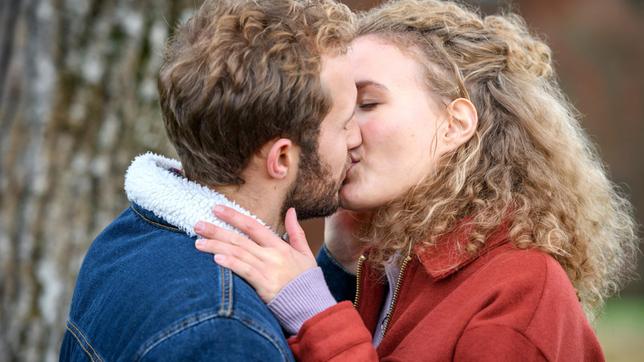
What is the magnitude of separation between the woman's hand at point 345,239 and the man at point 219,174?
718 millimetres

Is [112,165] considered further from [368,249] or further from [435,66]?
[435,66]

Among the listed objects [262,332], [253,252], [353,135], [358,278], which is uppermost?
[353,135]

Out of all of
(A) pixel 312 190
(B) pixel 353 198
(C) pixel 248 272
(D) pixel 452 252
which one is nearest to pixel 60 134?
(B) pixel 353 198

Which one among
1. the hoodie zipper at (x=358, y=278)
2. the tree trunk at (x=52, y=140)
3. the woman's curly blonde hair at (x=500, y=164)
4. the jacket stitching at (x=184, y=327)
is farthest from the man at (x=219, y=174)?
the tree trunk at (x=52, y=140)

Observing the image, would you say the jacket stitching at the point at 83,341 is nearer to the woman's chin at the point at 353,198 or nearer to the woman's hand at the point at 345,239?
the woman's chin at the point at 353,198

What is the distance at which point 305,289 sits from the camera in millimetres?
2168

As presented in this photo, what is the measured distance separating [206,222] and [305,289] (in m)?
0.28

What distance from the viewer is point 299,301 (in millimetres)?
2152

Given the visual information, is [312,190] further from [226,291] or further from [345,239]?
[345,239]

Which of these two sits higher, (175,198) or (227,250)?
(175,198)

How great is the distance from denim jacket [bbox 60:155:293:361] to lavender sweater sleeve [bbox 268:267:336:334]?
0.23 feet

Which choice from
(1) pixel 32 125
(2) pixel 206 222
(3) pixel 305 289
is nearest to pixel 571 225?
(3) pixel 305 289

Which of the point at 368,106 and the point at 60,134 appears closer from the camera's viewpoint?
the point at 368,106

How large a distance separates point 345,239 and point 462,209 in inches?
23.3
